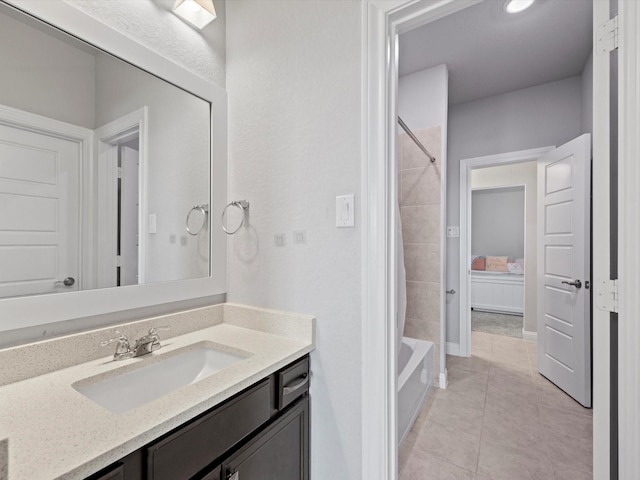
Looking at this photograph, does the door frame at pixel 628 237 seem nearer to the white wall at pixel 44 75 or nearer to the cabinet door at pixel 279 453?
the cabinet door at pixel 279 453

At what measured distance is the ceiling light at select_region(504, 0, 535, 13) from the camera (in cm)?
197

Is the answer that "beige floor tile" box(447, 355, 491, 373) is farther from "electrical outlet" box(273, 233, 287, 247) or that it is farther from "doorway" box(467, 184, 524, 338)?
"electrical outlet" box(273, 233, 287, 247)

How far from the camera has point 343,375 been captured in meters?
1.24

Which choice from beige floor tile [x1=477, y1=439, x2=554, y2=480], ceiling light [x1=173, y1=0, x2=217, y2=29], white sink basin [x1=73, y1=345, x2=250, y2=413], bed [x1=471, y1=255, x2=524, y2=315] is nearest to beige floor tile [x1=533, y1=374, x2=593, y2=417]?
beige floor tile [x1=477, y1=439, x2=554, y2=480]

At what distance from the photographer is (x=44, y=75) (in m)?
1.03

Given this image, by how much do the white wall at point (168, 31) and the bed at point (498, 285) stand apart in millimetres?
5274

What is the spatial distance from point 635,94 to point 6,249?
190 centimetres

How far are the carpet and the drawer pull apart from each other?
382 centimetres

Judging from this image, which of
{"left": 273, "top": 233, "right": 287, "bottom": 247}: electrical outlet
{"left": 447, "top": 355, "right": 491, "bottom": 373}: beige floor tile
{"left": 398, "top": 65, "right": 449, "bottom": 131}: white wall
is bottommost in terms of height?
{"left": 447, "top": 355, "right": 491, "bottom": 373}: beige floor tile

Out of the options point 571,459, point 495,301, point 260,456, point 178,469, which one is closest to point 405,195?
point 571,459

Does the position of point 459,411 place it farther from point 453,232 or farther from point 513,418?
point 453,232

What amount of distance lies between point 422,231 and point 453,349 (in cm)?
150

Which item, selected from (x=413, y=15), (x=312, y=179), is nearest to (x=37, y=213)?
(x=312, y=179)

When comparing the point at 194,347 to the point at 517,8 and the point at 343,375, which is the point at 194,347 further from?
the point at 517,8
